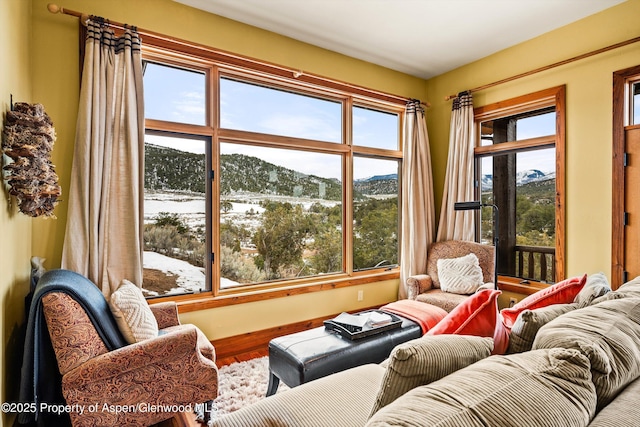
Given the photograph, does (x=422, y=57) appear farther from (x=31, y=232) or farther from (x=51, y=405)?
(x=51, y=405)

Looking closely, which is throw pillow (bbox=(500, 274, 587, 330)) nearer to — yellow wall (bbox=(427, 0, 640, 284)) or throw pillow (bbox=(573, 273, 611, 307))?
throw pillow (bbox=(573, 273, 611, 307))

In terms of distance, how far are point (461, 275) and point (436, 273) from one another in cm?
39

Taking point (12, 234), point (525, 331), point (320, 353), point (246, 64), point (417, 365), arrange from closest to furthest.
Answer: point (417, 365) → point (525, 331) → point (12, 234) → point (320, 353) → point (246, 64)

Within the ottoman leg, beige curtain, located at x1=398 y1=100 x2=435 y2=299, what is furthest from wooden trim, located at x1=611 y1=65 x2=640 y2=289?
the ottoman leg

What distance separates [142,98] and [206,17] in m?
0.99

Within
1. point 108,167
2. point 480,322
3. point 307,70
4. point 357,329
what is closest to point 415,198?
point 307,70

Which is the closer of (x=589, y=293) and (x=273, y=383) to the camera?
(x=589, y=293)

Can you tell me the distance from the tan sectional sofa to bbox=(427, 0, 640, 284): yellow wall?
2278 millimetres

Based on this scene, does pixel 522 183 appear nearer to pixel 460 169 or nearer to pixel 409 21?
pixel 460 169

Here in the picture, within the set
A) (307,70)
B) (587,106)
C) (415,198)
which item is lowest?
(415,198)

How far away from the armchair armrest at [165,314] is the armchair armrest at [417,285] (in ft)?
7.82

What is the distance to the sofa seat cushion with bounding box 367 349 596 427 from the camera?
664 mm

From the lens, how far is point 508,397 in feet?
2.33

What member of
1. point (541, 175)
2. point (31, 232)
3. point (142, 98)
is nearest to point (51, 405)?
point (31, 232)
